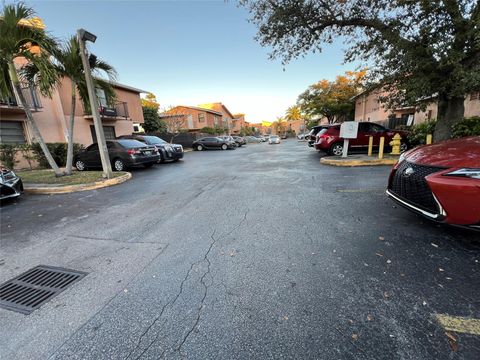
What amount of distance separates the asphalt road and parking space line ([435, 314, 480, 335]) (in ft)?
0.20

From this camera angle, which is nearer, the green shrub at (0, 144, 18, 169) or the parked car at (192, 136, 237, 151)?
the green shrub at (0, 144, 18, 169)

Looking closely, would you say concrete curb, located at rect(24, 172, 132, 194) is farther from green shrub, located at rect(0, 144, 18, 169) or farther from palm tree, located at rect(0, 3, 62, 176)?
green shrub, located at rect(0, 144, 18, 169)

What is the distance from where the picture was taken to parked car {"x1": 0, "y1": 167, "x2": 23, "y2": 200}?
547 cm

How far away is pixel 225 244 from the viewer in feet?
9.99

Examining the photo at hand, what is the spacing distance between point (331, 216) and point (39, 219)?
18.8 feet

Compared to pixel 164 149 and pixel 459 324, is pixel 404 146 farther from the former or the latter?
pixel 164 149

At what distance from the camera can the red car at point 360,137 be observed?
35.5 ft

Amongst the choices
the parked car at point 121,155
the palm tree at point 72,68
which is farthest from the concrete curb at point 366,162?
the palm tree at point 72,68

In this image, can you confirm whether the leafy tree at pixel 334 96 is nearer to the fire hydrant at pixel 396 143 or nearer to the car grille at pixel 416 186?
the fire hydrant at pixel 396 143

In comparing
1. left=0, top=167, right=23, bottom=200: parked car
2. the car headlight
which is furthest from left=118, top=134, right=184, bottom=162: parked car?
the car headlight

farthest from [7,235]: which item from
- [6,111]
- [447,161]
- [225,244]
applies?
[6,111]

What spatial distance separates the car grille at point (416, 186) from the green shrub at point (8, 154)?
15455 mm

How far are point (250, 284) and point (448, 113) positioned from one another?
10096 millimetres

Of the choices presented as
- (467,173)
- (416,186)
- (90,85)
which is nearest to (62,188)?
(90,85)
